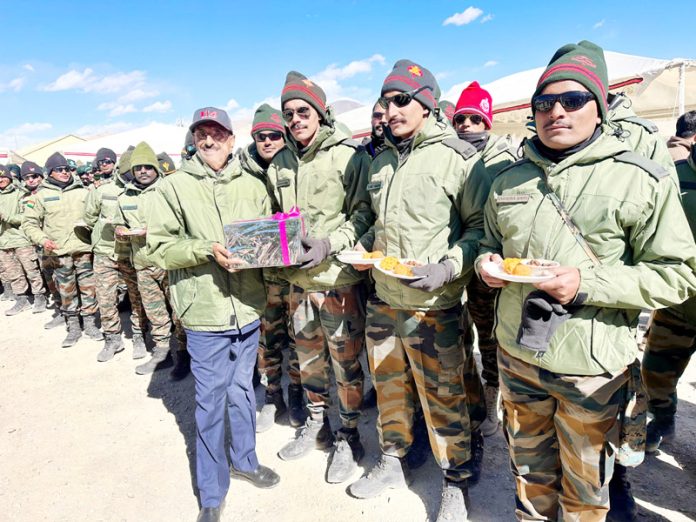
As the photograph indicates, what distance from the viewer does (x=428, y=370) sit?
2.64 m

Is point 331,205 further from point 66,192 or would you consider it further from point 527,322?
point 66,192

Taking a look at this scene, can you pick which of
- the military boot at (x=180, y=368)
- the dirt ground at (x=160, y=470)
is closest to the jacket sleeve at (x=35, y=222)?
the dirt ground at (x=160, y=470)

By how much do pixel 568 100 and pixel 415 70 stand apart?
111 cm

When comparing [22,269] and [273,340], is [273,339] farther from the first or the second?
[22,269]

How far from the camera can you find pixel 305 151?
3.05 m

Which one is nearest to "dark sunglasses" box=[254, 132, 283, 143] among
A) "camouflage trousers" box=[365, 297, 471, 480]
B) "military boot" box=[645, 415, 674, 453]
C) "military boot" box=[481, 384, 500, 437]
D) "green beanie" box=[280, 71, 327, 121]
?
"green beanie" box=[280, 71, 327, 121]

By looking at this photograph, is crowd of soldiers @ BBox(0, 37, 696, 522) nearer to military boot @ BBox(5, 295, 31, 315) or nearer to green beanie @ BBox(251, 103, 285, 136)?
green beanie @ BBox(251, 103, 285, 136)

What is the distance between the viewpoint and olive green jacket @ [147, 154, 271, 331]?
2.71 metres

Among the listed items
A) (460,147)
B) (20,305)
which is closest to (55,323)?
(20,305)

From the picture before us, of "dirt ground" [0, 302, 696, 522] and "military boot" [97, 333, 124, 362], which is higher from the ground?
"military boot" [97, 333, 124, 362]

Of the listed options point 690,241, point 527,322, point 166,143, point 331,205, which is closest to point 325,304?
point 331,205

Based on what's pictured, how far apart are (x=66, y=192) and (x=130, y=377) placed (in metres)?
3.50

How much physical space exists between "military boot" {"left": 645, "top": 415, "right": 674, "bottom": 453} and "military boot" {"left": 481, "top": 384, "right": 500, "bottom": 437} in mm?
1141

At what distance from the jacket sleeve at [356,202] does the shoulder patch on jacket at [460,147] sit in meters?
0.75
